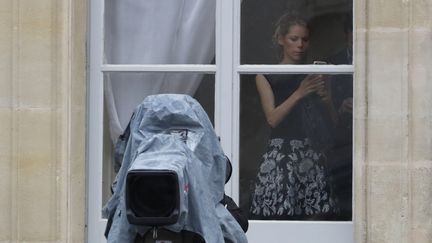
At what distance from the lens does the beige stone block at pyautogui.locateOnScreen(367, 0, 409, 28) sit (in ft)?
24.3

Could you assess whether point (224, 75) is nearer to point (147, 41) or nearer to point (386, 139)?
point (147, 41)

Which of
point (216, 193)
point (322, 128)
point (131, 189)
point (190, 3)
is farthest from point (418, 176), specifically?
point (131, 189)

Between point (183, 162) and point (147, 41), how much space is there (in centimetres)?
313

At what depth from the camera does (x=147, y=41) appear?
8.03 metres

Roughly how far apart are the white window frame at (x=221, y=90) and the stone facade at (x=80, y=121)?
0.11 metres

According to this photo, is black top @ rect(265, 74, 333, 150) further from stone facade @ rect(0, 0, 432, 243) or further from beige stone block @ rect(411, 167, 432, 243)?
beige stone block @ rect(411, 167, 432, 243)

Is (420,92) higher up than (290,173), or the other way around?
(420,92)

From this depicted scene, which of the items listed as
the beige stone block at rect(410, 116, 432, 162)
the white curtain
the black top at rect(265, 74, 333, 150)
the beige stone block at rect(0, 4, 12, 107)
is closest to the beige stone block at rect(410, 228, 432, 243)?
the beige stone block at rect(410, 116, 432, 162)

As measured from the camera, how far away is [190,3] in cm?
804

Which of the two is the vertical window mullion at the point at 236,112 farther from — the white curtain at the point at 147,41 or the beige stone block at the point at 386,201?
the beige stone block at the point at 386,201

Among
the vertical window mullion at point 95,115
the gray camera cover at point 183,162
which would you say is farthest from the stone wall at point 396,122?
the gray camera cover at point 183,162

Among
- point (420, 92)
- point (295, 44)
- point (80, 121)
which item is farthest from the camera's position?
point (295, 44)

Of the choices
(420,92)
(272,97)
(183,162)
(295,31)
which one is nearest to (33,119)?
(272,97)

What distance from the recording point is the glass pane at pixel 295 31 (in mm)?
7820
